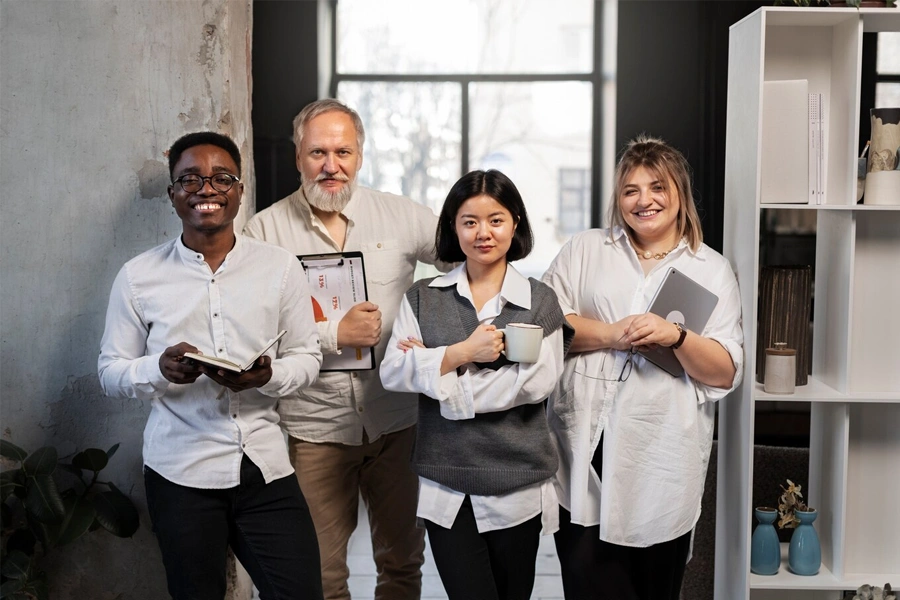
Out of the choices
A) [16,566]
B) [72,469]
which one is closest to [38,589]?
[16,566]

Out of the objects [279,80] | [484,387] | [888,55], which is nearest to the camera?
[484,387]

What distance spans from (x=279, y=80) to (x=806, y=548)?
383 cm

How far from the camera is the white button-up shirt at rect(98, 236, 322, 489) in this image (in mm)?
1917

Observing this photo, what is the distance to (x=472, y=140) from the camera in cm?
546

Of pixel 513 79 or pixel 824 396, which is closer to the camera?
pixel 824 396

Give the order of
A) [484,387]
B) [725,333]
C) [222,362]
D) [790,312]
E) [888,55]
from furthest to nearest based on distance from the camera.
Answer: [888,55], [790,312], [725,333], [484,387], [222,362]

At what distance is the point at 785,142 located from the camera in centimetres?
236

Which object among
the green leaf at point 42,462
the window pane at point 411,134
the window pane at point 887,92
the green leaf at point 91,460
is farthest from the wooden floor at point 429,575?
the window pane at point 887,92

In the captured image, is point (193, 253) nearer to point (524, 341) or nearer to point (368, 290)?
point (368, 290)

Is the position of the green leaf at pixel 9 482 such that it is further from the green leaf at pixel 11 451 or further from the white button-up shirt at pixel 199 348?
the white button-up shirt at pixel 199 348

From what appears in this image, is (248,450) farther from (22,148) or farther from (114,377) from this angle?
(22,148)

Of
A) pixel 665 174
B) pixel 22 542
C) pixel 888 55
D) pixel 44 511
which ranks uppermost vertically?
pixel 888 55

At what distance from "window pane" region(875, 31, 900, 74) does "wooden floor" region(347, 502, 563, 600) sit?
3.48 meters

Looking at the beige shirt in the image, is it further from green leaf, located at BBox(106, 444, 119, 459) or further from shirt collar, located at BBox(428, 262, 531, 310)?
green leaf, located at BBox(106, 444, 119, 459)
